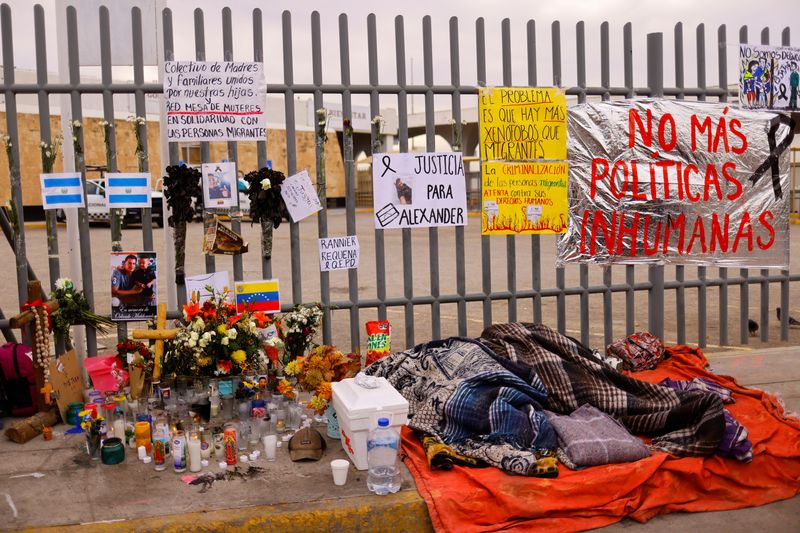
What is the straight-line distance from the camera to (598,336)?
8.16 m

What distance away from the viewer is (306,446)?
438 cm

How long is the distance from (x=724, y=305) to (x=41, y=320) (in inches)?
216

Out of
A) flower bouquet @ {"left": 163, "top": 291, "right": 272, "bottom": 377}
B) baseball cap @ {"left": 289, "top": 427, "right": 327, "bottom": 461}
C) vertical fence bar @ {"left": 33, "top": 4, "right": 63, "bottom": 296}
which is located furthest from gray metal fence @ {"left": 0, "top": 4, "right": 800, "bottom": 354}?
baseball cap @ {"left": 289, "top": 427, "right": 327, "bottom": 461}

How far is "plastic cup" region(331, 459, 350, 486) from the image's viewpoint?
3998 millimetres

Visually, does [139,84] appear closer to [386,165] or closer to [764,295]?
[386,165]

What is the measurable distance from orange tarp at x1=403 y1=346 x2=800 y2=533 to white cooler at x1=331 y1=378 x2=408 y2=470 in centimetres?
Answer: 29

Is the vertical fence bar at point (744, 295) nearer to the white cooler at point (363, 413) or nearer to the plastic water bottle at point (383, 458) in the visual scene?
the white cooler at point (363, 413)

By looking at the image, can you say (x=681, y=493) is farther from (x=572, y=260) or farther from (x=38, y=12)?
(x=38, y=12)

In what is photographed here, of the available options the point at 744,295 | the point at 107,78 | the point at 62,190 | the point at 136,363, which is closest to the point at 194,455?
the point at 136,363

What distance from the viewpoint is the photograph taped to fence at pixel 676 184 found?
644cm

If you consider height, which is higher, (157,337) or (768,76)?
(768,76)

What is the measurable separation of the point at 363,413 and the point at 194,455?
948 mm

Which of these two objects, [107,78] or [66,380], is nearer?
[66,380]

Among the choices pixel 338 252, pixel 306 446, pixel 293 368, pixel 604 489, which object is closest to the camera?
pixel 604 489
